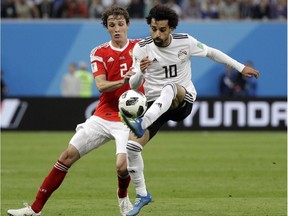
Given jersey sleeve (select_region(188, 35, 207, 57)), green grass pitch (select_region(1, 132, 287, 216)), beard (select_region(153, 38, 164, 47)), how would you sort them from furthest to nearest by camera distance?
green grass pitch (select_region(1, 132, 287, 216))
jersey sleeve (select_region(188, 35, 207, 57))
beard (select_region(153, 38, 164, 47))

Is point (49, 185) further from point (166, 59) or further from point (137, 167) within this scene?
point (166, 59)

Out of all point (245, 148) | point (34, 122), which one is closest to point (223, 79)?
point (34, 122)

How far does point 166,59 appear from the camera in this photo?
33.7 ft

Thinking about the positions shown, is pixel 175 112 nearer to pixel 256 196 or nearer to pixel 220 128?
pixel 256 196

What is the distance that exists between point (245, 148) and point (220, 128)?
16.6 feet

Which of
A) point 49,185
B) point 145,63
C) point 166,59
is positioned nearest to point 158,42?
point 166,59

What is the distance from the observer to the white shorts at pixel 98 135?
10.5 m

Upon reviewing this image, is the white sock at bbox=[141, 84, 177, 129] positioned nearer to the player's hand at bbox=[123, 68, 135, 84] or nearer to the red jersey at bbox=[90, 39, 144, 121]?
the player's hand at bbox=[123, 68, 135, 84]

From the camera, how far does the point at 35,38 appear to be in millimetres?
29703

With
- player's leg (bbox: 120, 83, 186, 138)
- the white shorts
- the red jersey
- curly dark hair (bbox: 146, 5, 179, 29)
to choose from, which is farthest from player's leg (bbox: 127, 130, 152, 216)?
curly dark hair (bbox: 146, 5, 179, 29)

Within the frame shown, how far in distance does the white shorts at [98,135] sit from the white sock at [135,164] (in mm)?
402

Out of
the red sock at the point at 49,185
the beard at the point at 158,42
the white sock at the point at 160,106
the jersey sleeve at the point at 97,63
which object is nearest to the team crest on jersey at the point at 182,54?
the beard at the point at 158,42

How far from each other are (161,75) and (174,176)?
5.32 metres

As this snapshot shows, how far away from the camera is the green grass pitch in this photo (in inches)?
455
